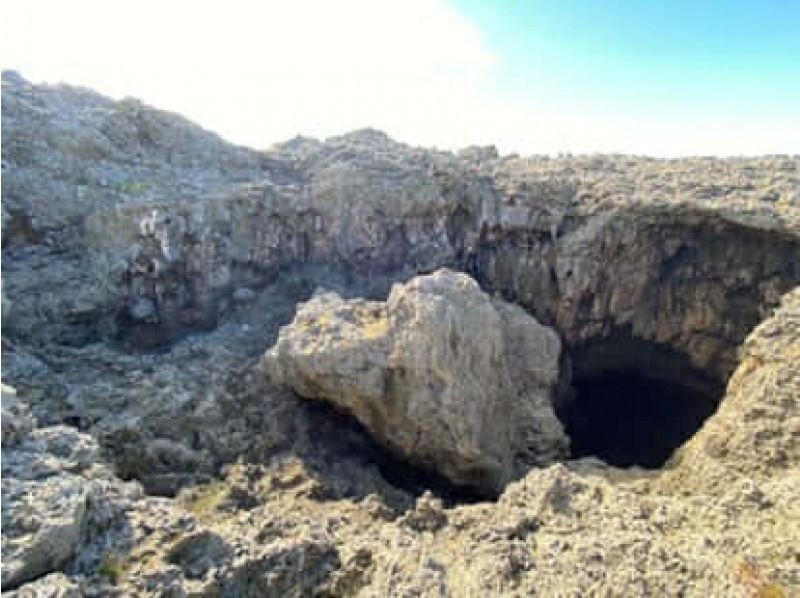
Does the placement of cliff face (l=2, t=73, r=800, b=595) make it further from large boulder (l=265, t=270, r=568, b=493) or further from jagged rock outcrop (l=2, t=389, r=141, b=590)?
large boulder (l=265, t=270, r=568, b=493)

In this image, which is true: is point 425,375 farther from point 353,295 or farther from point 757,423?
point 757,423

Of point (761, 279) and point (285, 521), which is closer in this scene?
point (285, 521)

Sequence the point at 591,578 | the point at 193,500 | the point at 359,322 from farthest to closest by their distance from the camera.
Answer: the point at 359,322 < the point at 193,500 < the point at 591,578

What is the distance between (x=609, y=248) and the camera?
904 inches

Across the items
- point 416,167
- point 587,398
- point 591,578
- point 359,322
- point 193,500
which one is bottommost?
point 587,398

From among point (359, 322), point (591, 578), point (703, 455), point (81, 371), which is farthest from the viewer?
point (359, 322)

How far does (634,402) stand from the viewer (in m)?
24.9

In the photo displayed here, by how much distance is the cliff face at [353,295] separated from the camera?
1014 centimetres

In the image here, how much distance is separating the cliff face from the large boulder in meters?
0.65

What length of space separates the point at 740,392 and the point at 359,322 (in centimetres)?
959

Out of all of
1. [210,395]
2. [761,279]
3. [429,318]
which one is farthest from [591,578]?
[761,279]

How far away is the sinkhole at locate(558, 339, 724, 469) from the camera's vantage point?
73.2 ft

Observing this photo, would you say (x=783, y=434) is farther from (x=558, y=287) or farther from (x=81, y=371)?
(x=81, y=371)

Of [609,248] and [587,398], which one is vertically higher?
[609,248]
